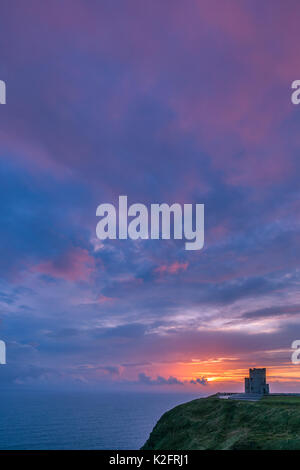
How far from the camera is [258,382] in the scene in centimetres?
9594

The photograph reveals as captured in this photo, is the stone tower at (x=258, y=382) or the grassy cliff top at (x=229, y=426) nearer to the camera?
the grassy cliff top at (x=229, y=426)

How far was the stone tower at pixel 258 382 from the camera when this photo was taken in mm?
95562

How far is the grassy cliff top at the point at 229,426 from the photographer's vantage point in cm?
Answer: 5072

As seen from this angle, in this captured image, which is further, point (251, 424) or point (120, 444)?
point (120, 444)

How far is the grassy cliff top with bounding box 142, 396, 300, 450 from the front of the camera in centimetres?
5072

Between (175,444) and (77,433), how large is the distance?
127m

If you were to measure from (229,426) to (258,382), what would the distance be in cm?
3554

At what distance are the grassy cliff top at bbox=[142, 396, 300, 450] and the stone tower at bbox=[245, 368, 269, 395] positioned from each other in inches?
676

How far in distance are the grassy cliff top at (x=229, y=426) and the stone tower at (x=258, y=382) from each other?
17.2 metres
